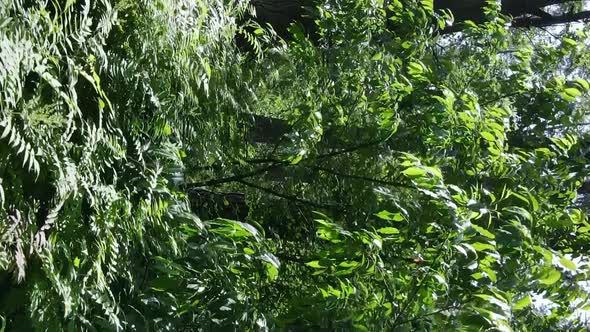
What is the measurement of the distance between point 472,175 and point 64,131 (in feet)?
6.14

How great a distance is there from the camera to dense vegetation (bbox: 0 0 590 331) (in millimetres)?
1718

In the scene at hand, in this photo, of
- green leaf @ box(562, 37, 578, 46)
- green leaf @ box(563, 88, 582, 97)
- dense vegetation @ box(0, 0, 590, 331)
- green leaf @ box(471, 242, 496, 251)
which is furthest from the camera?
green leaf @ box(562, 37, 578, 46)

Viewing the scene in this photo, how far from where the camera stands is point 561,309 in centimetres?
267

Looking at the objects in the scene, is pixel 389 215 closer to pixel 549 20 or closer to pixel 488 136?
pixel 488 136

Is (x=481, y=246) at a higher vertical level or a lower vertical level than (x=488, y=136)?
lower

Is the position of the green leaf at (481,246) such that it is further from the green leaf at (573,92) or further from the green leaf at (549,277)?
the green leaf at (573,92)

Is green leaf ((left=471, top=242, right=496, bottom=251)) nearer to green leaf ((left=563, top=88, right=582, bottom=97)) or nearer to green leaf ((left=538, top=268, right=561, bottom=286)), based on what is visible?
green leaf ((left=538, top=268, right=561, bottom=286))

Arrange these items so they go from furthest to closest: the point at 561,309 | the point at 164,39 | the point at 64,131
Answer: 1. the point at 561,309
2. the point at 164,39
3. the point at 64,131

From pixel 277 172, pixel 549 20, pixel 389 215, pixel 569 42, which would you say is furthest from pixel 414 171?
pixel 549 20

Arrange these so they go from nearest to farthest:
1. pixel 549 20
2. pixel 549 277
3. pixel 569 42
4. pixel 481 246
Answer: pixel 481 246
pixel 549 277
pixel 569 42
pixel 549 20

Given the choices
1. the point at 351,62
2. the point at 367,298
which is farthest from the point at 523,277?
the point at 351,62

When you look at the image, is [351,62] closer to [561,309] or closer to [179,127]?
[179,127]

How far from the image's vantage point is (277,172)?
12.2 ft

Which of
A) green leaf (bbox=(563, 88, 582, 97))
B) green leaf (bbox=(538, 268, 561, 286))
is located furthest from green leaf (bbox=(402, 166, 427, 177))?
green leaf (bbox=(563, 88, 582, 97))
